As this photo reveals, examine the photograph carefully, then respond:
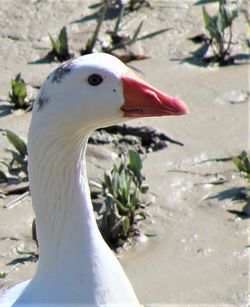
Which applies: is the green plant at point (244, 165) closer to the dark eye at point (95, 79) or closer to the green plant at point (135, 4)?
the dark eye at point (95, 79)

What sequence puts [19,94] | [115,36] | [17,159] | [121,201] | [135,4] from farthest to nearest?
[135,4], [115,36], [19,94], [17,159], [121,201]

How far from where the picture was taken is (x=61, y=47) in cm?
801

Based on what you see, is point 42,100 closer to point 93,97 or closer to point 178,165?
point 93,97

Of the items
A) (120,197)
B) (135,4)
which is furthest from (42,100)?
(135,4)

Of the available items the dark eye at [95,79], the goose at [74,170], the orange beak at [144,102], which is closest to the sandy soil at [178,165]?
the goose at [74,170]

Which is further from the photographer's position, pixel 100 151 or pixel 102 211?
pixel 100 151

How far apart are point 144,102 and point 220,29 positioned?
3.61 meters

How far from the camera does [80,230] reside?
15.3 feet

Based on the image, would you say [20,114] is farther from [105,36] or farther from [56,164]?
[56,164]

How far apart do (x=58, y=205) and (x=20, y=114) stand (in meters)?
2.79

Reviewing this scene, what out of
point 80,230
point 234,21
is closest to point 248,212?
point 80,230

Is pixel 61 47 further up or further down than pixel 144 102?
further down

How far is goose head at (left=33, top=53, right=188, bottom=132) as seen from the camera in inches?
175

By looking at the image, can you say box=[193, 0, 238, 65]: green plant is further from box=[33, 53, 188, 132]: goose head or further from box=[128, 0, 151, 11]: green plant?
box=[33, 53, 188, 132]: goose head
